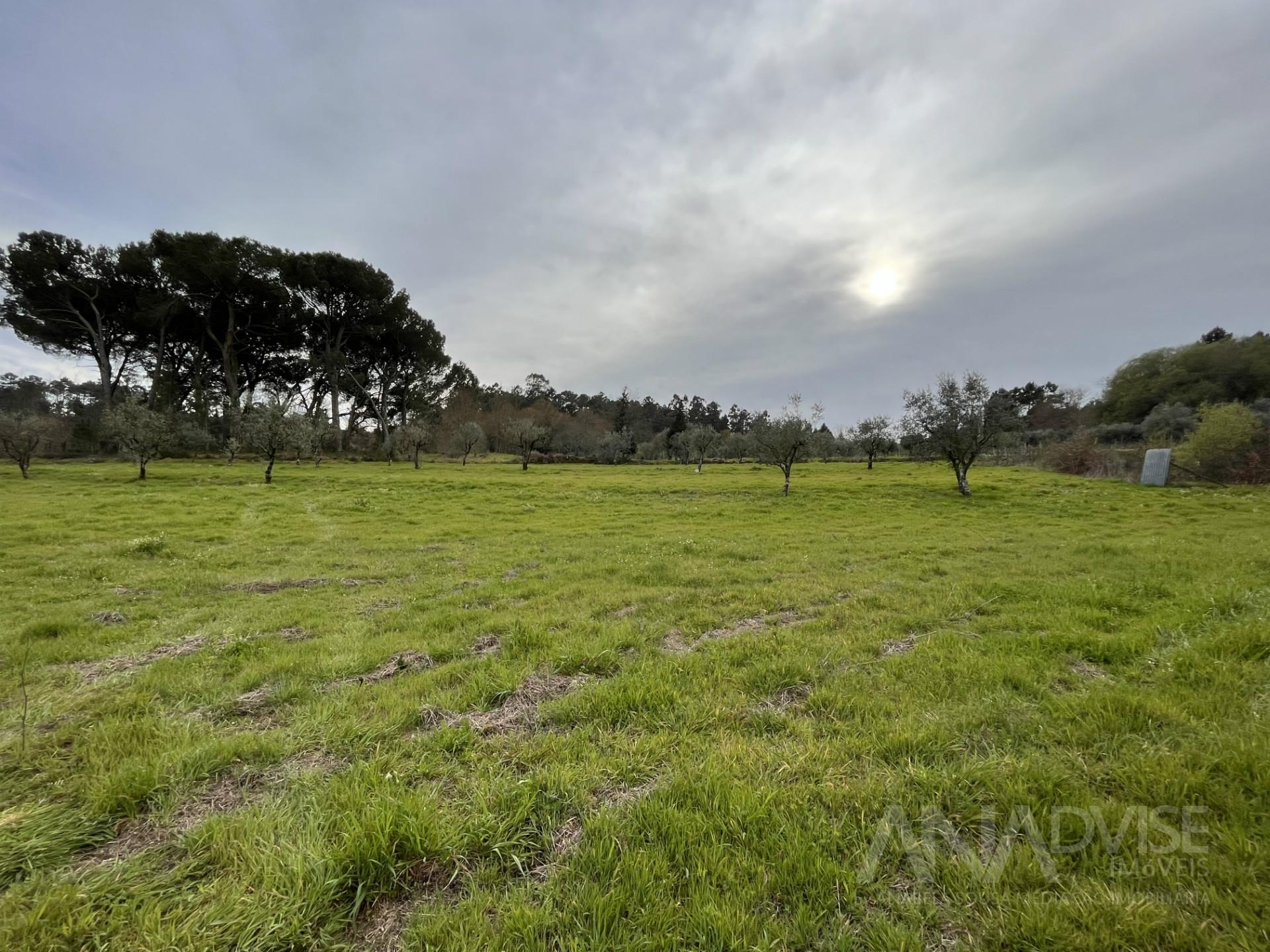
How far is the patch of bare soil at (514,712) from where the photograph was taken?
170 inches

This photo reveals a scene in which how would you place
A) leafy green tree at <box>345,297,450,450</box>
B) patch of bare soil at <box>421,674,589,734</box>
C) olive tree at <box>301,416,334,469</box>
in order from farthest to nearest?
1. leafy green tree at <box>345,297,450,450</box>
2. olive tree at <box>301,416,334,469</box>
3. patch of bare soil at <box>421,674,589,734</box>

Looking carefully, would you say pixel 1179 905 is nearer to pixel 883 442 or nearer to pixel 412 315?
pixel 883 442

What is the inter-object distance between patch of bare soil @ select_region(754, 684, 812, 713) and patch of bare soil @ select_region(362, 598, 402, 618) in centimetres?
675

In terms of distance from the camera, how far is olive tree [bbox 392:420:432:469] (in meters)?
55.9

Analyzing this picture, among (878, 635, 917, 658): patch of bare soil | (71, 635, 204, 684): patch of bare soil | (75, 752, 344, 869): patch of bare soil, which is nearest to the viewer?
(75, 752, 344, 869): patch of bare soil

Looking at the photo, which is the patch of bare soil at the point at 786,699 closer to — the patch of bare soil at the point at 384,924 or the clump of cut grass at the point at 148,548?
the patch of bare soil at the point at 384,924

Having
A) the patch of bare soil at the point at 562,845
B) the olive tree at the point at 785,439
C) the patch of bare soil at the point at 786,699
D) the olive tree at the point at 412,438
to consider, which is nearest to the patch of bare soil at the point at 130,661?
the patch of bare soil at the point at 562,845

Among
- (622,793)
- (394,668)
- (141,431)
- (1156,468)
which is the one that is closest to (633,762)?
(622,793)

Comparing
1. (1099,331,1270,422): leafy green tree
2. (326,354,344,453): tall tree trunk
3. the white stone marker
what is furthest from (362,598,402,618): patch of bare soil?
(1099,331,1270,422): leafy green tree

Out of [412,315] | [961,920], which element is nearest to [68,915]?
[961,920]

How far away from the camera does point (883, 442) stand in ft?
194

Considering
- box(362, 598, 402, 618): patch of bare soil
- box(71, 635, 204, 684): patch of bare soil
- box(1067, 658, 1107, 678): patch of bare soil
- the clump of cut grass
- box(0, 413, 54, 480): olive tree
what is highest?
box(0, 413, 54, 480): olive tree

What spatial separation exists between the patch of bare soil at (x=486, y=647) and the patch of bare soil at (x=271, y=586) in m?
5.77

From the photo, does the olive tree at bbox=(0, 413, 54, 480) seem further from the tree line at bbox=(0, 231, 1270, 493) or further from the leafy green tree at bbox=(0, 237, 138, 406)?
the leafy green tree at bbox=(0, 237, 138, 406)
